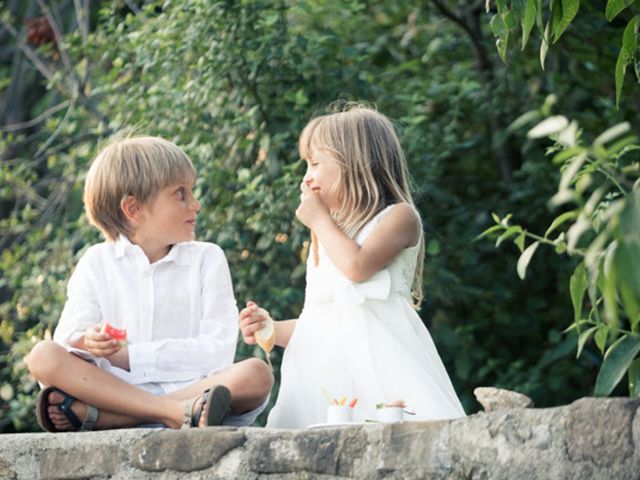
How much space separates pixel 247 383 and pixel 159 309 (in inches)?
16.4

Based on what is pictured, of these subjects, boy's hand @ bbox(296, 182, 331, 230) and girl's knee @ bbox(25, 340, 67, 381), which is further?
boy's hand @ bbox(296, 182, 331, 230)

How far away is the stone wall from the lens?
2162 mm

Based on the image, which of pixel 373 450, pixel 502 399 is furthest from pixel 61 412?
pixel 502 399

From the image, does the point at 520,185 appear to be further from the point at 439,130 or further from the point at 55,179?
the point at 55,179

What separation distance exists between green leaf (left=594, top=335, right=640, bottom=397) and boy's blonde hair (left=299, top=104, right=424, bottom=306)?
3.49ft

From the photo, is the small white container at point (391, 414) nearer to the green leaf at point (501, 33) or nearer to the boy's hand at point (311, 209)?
the boy's hand at point (311, 209)

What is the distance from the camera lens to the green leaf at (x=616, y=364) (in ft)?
8.02

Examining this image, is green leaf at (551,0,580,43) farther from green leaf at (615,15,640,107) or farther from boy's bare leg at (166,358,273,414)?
boy's bare leg at (166,358,273,414)

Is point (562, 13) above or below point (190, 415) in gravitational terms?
above

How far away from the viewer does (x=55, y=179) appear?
567cm

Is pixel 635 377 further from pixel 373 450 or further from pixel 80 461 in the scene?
pixel 80 461

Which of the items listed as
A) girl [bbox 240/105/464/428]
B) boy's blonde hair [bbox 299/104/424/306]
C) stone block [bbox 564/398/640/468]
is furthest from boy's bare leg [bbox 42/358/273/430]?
stone block [bbox 564/398/640/468]

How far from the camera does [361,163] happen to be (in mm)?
3521

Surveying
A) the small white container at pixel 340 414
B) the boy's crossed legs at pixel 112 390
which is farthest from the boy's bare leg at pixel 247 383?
the small white container at pixel 340 414
